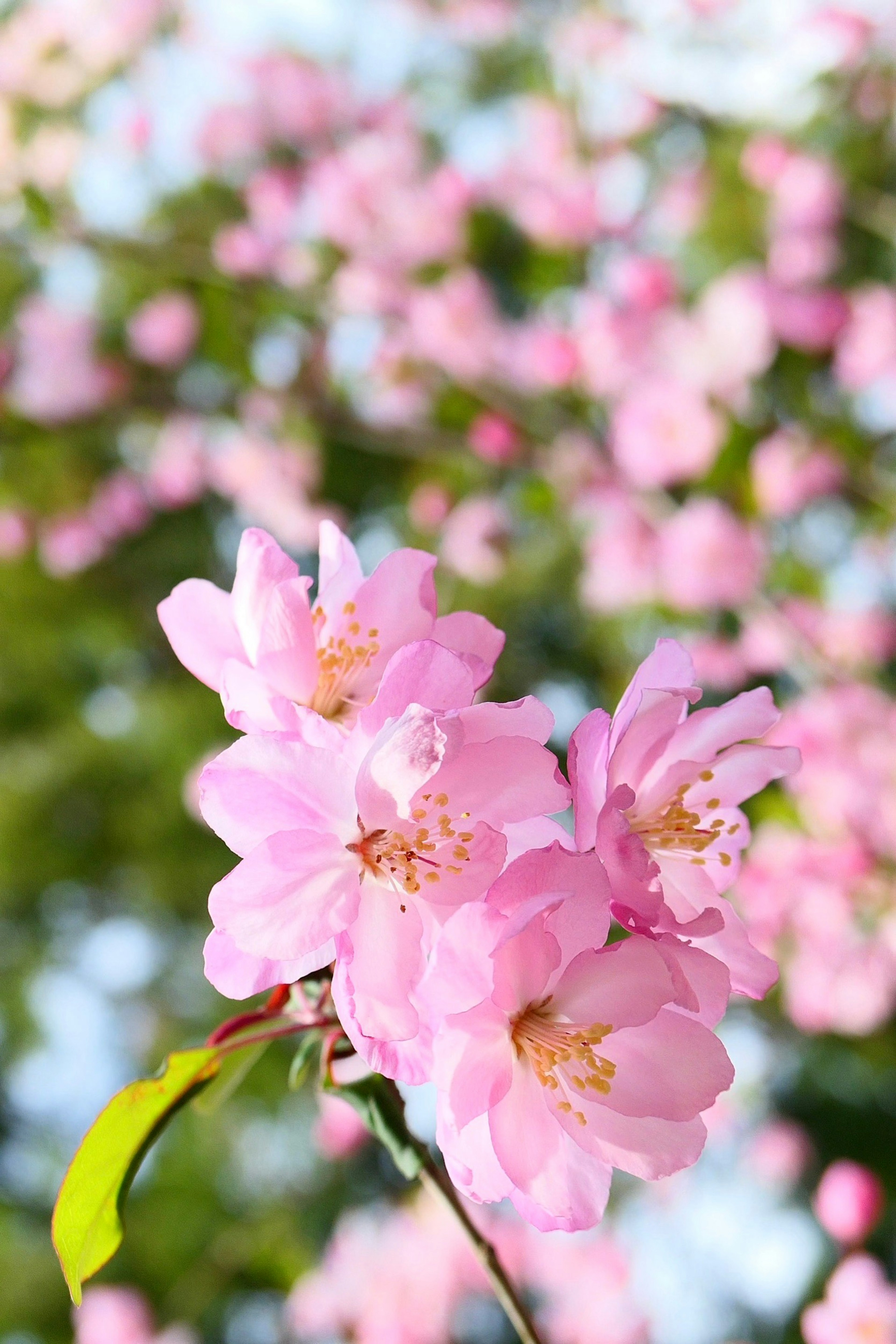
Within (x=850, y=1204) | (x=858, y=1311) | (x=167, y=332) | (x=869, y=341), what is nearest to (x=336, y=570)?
(x=858, y=1311)

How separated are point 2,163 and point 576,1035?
1796mm

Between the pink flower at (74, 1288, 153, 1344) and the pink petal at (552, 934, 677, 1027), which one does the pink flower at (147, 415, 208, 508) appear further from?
the pink petal at (552, 934, 677, 1027)

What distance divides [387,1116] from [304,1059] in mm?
41

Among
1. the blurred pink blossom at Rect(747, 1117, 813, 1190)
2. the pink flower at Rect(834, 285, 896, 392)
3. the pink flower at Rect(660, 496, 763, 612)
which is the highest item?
the pink flower at Rect(834, 285, 896, 392)

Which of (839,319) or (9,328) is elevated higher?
(839,319)

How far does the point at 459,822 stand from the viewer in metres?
0.31

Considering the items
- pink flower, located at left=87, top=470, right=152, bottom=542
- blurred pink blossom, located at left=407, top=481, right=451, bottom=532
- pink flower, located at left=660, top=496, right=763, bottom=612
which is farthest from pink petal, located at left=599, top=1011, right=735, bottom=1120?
pink flower, located at left=87, top=470, right=152, bottom=542

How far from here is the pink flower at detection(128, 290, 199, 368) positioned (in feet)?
6.32

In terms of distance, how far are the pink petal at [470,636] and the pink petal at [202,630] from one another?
0.22ft

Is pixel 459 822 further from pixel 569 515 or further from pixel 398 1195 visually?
pixel 398 1195

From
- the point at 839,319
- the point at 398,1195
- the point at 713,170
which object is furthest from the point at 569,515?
the point at 398,1195

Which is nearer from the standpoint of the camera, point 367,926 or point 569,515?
point 367,926

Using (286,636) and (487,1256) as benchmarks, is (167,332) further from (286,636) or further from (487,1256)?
(487,1256)

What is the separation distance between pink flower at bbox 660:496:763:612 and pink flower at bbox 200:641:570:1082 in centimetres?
114
